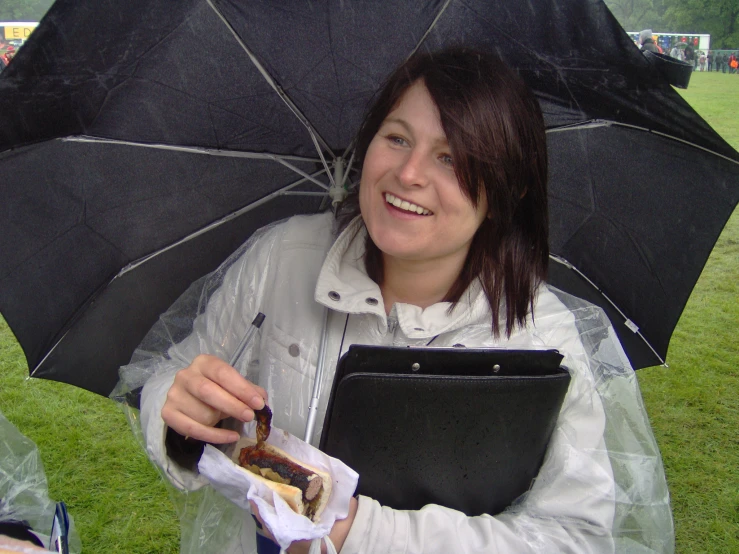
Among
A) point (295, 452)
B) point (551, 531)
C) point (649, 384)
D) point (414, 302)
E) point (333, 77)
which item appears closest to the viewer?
point (295, 452)

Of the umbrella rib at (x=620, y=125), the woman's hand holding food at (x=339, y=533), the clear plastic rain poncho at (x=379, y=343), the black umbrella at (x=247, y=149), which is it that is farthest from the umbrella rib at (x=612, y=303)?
the woman's hand holding food at (x=339, y=533)

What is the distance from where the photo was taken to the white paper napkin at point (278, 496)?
3.70 feet

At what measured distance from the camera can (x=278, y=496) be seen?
117 centimetres

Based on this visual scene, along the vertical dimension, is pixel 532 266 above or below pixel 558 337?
above

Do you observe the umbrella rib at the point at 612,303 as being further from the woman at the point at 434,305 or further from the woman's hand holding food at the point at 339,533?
the woman's hand holding food at the point at 339,533

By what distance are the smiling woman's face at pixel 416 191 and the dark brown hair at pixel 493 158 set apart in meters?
0.04

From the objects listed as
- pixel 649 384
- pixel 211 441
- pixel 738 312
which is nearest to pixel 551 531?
pixel 211 441

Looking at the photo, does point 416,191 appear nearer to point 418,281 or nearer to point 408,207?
point 408,207

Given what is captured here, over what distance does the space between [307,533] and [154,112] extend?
51.4 inches

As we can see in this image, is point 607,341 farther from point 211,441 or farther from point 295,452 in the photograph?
point 211,441

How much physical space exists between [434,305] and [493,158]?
1.29ft

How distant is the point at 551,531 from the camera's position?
1497 mm

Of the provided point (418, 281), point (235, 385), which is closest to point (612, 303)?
point (418, 281)

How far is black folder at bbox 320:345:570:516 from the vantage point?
129cm
